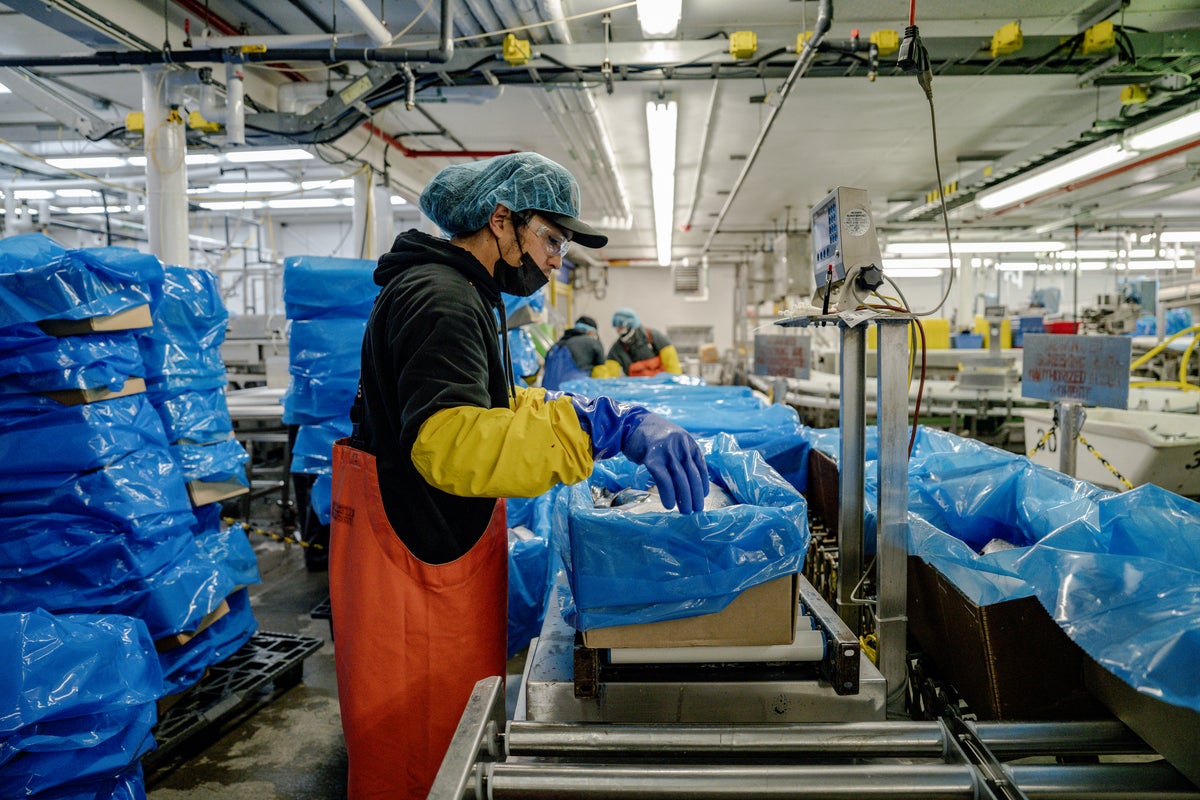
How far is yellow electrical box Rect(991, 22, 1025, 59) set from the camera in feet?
11.7

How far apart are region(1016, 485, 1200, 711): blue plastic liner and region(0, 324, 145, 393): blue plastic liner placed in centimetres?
252

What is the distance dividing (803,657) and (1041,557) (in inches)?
17.8

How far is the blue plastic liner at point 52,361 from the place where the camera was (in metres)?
1.98

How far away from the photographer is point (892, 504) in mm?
1273

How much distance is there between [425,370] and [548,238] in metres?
0.46

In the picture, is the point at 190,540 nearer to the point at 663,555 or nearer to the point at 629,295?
the point at 663,555

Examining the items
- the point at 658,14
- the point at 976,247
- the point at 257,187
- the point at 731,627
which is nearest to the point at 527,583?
the point at 731,627

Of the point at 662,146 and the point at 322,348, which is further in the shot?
the point at 662,146

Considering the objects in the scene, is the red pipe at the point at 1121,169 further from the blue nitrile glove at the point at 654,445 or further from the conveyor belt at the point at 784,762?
the blue nitrile glove at the point at 654,445

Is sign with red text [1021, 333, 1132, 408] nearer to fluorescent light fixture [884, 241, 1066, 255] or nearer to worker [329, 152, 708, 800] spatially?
worker [329, 152, 708, 800]

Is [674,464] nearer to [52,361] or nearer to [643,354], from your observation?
[52,361]

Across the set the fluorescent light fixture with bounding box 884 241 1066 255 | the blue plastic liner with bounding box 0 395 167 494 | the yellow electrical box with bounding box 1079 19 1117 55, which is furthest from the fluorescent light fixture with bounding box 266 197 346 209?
Answer: the fluorescent light fixture with bounding box 884 241 1066 255

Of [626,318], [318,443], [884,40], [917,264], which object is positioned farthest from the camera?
[917,264]

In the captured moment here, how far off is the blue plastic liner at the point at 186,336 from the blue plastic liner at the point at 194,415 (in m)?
0.04
